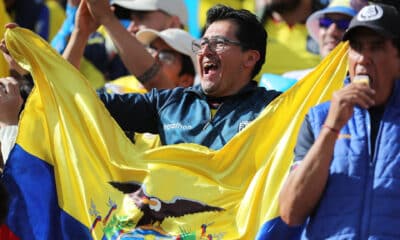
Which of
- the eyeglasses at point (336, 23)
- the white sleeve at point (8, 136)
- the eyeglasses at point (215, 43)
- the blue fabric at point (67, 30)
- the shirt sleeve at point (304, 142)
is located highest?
the eyeglasses at point (336, 23)

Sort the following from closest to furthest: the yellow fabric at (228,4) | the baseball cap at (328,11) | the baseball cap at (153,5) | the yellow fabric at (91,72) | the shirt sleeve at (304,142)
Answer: the shirt sleeve at (304,142) < the baseball cap at (328,11) < the baseball cap at (153,5) < the yellow fabric at (91,72) < the yellow fabric at (228,4)

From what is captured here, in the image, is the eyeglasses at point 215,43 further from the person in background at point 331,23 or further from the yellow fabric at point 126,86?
the person in background at point 331,23

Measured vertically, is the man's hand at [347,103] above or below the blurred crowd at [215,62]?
above

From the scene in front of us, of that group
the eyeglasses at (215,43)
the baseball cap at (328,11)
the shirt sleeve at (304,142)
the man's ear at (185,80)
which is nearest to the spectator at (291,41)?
the baseball cap at (328,11)

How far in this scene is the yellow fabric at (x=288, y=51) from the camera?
903cm

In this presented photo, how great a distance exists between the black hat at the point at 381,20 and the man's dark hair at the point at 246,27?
5.70 feet

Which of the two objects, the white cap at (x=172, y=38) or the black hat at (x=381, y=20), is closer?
the black hat at (x=381, y=20)

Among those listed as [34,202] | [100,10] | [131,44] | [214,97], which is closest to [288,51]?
[131,44]

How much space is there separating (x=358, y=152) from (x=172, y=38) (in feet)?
10.4

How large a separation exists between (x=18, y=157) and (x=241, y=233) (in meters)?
1.22

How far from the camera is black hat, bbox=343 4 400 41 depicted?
5.07m

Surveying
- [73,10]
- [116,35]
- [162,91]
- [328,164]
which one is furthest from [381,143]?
[73,10]

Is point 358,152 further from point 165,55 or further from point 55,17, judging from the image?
point 55,17

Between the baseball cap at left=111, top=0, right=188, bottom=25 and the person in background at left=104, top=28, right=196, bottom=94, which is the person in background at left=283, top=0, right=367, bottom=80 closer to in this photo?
the person in background at left=104, top=28, right=196, bottom=94
